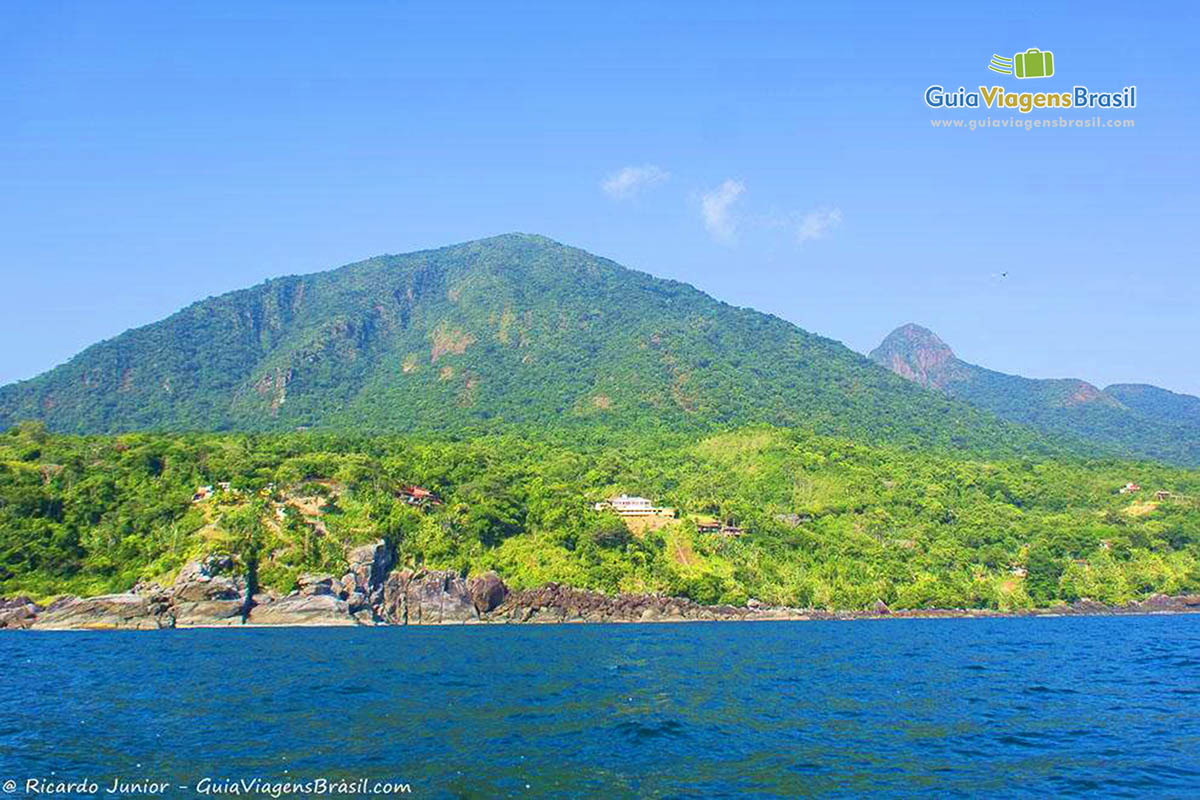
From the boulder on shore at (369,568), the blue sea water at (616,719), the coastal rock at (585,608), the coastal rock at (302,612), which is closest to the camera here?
the blue sea water at (616,719)

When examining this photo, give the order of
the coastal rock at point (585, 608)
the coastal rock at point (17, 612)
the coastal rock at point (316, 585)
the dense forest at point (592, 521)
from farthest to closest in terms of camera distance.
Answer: the coastal rock at point (585, 608) < the dense forest at point (592, 521) < the coastal rock at point (316, 585) < the coastal rock at point (17, 612)

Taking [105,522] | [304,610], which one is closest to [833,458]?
[304,610]

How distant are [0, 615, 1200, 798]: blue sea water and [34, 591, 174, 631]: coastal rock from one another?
88.2 ft

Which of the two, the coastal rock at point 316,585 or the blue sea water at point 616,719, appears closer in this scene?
the blue sea water at point 616,719

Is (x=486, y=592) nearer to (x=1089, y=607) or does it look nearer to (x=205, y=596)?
(x=205, y=596)

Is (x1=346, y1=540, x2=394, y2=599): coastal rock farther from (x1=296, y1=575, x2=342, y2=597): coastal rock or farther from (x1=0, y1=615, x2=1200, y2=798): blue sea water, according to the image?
(x1=0, y1=615, x2=1200, y2=798): blue sea water

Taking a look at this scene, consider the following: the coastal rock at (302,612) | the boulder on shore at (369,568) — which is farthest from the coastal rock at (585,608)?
the coastal rock at (302,612)

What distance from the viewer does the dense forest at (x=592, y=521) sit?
10475 cm

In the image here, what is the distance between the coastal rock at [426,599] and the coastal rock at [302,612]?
774 cm

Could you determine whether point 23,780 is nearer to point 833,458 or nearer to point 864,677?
point 864,677

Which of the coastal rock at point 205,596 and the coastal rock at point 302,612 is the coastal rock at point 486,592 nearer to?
the coastal rock at point 302,612

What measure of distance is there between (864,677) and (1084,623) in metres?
68.6

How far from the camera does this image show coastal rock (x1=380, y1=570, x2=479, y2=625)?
106375 mm

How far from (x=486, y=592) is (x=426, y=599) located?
755cm
